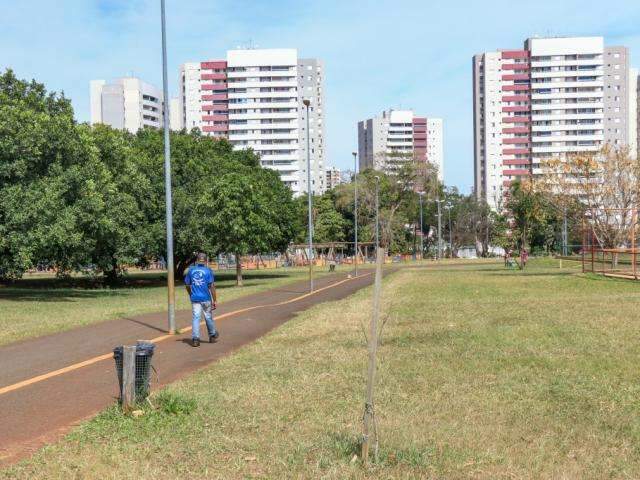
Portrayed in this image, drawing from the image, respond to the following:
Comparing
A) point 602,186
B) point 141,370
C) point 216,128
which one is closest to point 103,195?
point 141,370

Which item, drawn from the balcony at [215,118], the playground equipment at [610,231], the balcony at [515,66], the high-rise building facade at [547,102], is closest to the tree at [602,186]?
the playground equipment at [610,231]

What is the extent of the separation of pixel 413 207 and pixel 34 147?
69.0 m

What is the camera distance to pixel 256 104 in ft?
397

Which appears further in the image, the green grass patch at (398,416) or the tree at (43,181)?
the tree at (43,181)

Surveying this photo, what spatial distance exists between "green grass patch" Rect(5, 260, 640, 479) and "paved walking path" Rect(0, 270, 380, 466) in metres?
0.46

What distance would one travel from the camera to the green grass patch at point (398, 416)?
→ 5066 mm

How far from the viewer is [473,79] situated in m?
128

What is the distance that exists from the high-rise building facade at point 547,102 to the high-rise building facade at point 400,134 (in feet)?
99.9

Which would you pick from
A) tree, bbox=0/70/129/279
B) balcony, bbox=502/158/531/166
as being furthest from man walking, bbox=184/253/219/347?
balcony, bbox=502/158/531/166

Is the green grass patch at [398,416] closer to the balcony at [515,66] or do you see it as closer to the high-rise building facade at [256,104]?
the high-rise building facade at [256,104]

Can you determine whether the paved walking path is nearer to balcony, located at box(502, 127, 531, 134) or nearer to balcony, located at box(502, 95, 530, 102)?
balcony, located at box(502, 127, 531, 134)

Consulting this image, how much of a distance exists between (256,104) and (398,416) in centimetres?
11806

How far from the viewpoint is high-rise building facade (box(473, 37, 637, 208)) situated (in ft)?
392

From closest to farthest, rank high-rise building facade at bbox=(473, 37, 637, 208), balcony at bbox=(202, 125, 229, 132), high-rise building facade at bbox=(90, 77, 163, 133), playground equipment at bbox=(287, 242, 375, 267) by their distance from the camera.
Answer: playground equipment at bbox=(287, 242, 375, 267) → high-rise building facade at bbox=(473, 37, 637, 208) → balcony at bbox=(202, 125, 229, 132) → high-rise building facade at bbox=(90, 77, 163, 133)
